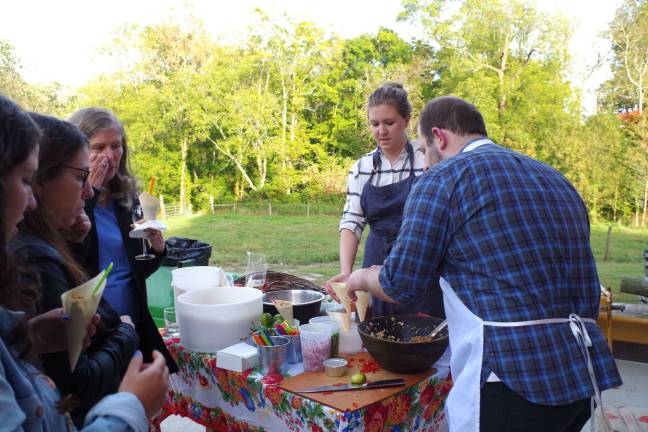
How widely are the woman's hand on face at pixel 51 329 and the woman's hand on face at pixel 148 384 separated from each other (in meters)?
0.17

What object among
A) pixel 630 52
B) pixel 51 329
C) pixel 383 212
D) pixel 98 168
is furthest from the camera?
pixel 630 52

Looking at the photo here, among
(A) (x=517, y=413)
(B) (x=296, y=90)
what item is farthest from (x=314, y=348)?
(B) (x=296, y=90)

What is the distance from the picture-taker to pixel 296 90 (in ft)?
50.2

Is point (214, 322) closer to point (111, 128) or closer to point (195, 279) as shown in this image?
point (195, 279)

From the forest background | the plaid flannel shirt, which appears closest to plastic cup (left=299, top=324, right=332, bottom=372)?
the plaid flannel shirt

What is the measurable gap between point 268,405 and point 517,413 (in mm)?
691

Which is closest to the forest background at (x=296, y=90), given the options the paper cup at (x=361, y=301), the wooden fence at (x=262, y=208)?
the wooden fence at (x=262, y=208)

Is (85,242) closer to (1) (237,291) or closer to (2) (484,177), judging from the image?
(1) (237,291)

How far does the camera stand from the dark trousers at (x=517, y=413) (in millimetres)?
1259

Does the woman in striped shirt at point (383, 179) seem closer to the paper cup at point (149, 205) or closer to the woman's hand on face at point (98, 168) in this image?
the paper cup at point (149, 205)

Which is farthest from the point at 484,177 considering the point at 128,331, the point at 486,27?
the point at 486,27

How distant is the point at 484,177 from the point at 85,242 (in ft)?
4.37

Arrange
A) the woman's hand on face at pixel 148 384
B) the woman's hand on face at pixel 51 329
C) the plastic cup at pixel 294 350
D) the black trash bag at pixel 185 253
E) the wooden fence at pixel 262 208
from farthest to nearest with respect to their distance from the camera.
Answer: the wooden fence at pixel 262 208, the black trash bag at pixel 185 253, the plastic cup at pixel 294 350, the woman's hand on face at pixel 51 329, the woman's hand on face at pixel 148 384

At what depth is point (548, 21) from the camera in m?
11.5
